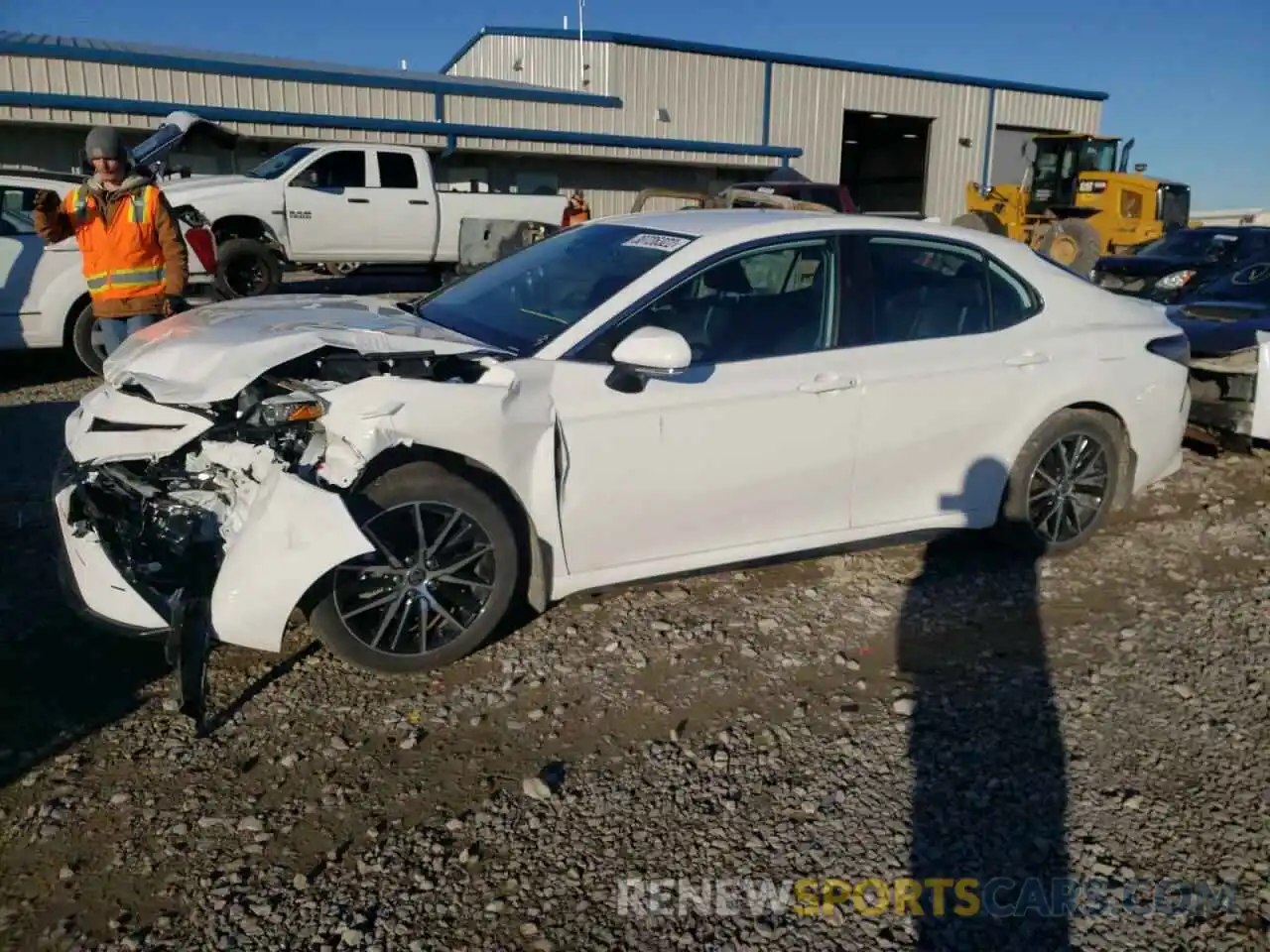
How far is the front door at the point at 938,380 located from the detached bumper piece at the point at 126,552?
2.61 meters

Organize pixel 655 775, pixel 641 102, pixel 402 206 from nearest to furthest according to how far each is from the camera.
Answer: pixel 655 775
pixel 402 206
pixel 641 102

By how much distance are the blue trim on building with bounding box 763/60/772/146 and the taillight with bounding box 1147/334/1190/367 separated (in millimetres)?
24571

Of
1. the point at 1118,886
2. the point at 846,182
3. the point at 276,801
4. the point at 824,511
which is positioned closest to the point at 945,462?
the point at 824,511

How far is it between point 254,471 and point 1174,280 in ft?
43.4

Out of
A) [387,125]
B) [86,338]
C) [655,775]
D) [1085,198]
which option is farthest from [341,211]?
[1085,198]

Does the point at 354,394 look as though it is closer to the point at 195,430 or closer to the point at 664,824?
the point at 195,430

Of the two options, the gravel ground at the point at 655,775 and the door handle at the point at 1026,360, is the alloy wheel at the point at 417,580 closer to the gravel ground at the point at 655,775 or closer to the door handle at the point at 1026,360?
the gravel ground at the point at 655,775

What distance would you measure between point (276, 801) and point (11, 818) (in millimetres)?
714

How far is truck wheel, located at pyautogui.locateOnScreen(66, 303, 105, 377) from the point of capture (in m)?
8.87

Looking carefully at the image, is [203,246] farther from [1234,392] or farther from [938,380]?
[1234,392]

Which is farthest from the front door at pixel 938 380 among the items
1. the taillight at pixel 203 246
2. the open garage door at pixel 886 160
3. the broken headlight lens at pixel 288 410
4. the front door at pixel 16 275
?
the open garage door at pixel 886 160

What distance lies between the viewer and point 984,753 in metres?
3.48

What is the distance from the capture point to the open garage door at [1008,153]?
3325 cm

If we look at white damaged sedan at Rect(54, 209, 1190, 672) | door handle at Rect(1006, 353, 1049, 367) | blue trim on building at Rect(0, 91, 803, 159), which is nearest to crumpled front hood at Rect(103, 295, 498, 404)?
white damaged sedan at Rect(54, 209, 1190, 672)
